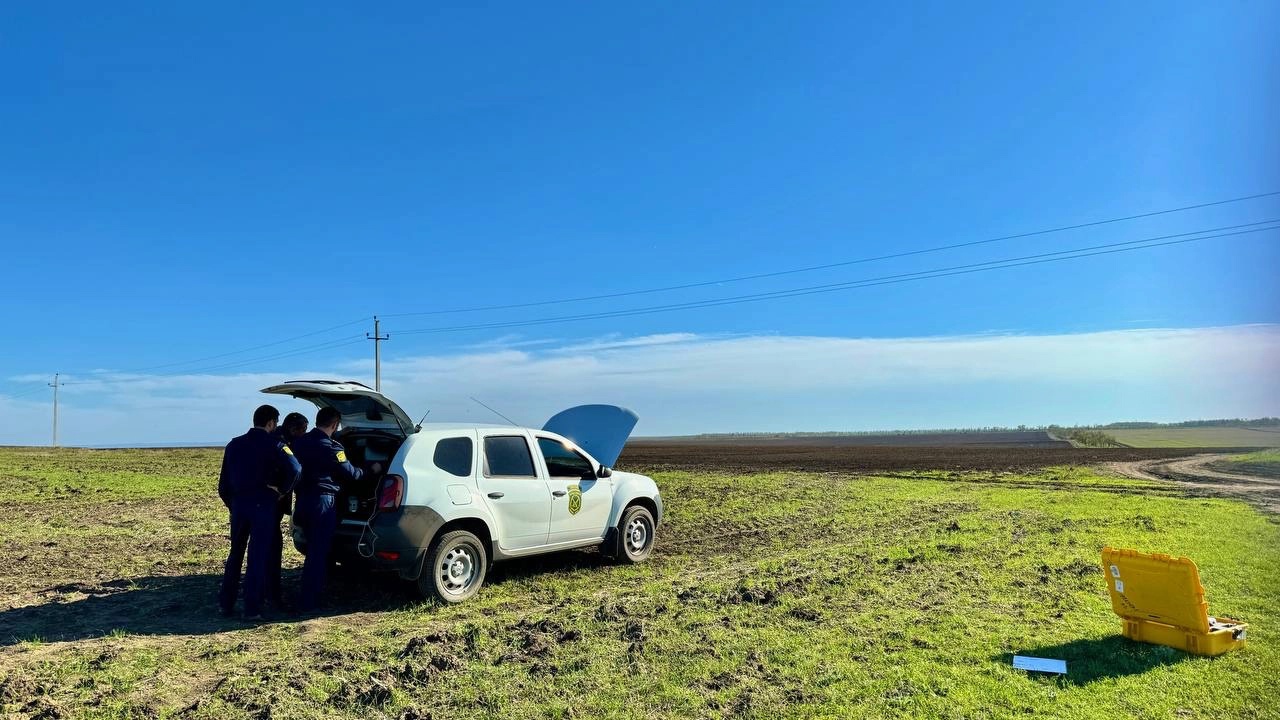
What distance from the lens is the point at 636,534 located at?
31.9 ft

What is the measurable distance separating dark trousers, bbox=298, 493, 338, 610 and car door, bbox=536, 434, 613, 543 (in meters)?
2.29

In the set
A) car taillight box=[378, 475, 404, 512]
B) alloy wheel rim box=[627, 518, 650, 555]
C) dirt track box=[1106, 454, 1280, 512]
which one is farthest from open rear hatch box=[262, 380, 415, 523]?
dirt track box=[1106, 454, 1280, 512]

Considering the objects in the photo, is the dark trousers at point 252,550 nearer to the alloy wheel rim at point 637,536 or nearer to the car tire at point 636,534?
the car tire at point 636,534

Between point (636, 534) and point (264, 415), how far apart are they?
15.1ft

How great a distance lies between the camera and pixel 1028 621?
6422mm

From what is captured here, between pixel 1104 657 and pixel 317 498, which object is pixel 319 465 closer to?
pixel 317 498

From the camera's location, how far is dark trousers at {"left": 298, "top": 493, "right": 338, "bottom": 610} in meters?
7.16

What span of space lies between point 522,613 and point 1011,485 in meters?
19.8

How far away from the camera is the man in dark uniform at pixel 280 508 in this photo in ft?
23.6

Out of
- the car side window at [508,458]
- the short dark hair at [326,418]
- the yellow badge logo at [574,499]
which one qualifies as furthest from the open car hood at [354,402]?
→ the yellow badge logo at [574,499]

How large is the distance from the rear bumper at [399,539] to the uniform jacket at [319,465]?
1.76 feet

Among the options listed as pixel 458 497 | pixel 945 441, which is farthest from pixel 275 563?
pixel 945 441

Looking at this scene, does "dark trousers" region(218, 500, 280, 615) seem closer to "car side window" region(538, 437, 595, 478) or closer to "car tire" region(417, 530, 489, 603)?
"car tire" region(417, 530, 489, 603)

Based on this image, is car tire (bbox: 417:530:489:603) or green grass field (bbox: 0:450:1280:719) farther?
car tire (bbox: 417:530:489:603)
